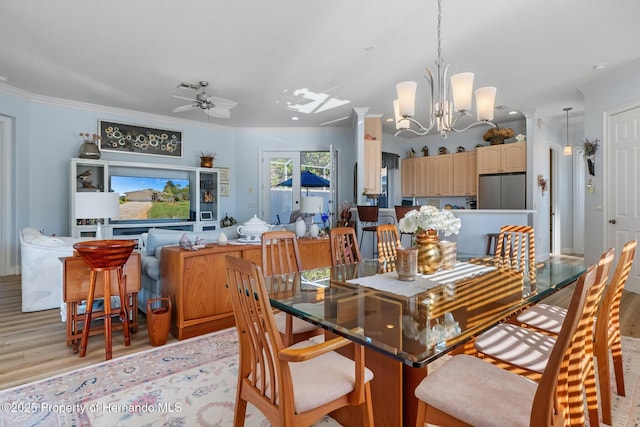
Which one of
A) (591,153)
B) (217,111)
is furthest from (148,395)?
(591,153)

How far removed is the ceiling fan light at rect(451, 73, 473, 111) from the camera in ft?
7.59

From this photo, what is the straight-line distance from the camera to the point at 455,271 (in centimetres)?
211

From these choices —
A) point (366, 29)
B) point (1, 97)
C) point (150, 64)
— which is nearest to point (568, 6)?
point (366, 29)

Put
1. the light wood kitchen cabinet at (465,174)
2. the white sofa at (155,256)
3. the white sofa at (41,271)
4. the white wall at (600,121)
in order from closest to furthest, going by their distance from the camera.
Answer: the white sofa at (155,256) < the white sofa at (41,271) < the white wall at (600,121) < the light wood kitchen cabinet at (465,174)

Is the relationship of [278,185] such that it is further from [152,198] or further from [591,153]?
[591,153]

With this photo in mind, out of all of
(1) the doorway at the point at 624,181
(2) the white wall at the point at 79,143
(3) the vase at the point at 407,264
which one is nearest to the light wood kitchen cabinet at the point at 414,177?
(2) the white wall at the point at 79,143

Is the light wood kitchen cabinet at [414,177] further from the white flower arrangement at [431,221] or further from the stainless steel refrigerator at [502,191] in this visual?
the white flower arrangement at [431,221]

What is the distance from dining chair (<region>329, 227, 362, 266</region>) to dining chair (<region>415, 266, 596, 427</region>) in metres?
1.23

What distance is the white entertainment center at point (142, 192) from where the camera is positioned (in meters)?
5.25

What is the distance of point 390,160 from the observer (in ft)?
25.7

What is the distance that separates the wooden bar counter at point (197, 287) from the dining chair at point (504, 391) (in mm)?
2105

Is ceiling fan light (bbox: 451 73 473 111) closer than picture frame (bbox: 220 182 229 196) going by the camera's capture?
Yes

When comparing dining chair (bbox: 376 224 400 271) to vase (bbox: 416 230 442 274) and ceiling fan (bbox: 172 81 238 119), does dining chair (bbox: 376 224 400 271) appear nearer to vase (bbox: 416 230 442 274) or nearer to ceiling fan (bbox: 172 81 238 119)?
vase (bbox: 416 230 442 274)

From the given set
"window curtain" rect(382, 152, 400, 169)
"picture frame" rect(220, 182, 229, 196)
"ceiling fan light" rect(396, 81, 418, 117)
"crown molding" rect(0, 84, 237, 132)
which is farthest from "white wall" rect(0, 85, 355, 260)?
"ceiling fan light" rect(396, 81, 418, 117)
